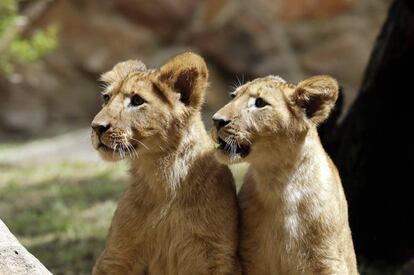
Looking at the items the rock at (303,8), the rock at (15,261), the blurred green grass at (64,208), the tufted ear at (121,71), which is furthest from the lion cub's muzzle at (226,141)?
the rock at (303,8)

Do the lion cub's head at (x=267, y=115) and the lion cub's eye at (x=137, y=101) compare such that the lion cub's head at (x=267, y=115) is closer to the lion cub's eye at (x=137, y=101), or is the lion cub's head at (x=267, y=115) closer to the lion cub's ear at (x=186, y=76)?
the lion cub's ear at (x=186, y=76)

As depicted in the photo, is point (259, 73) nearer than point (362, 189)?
No

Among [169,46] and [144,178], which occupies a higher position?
[169,46]

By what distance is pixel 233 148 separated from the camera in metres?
4.56

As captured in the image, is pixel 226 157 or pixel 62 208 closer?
pixel 226 157

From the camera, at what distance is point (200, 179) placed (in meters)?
4.88

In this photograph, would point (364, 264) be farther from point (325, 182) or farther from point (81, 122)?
point (81, 122)

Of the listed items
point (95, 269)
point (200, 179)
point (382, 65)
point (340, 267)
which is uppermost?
point (382, 65)

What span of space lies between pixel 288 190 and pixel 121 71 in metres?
1.20

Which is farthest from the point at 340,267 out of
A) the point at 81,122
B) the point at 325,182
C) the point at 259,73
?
the point at 81,122

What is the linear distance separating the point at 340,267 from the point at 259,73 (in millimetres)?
8424

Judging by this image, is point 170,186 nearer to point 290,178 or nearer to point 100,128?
point 100,128

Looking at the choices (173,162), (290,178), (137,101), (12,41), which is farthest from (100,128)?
(12,41)

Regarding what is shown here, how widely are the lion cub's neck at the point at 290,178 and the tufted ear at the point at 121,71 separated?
0.93 m
